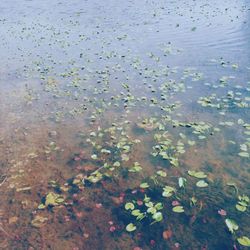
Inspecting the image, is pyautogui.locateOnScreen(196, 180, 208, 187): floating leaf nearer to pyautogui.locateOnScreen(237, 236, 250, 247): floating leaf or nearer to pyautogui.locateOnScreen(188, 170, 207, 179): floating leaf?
pyautogui.locateOnScreen(188, 170, 207, 179): floating leaf

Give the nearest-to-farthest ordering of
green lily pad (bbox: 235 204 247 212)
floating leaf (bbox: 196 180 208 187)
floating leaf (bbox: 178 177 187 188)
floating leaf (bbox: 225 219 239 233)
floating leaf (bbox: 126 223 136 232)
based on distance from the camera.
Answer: floating leaf (bbox: 225 219 239 233) → floating leaf (bbox: 126 223 136 232) → green lily pad (bbox: 235 204 247 212) → floating leaf (bbox: 178 177 187 188) → floating leaf (bbox: 196 180 208 187)

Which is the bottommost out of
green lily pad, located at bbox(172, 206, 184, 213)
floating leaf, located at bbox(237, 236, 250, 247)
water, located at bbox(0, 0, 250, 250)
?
water, located at bbox(0, 0, 250, 250)

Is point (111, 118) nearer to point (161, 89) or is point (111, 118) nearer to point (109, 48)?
point (161, 89)

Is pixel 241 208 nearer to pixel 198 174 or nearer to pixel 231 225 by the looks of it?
pixel 231 225

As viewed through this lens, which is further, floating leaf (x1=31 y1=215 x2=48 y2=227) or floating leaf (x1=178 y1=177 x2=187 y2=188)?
floating leaf (x1=178 y1=177 x2=187 y2=188)

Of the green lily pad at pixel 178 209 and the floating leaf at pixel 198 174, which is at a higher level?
the green lily pad at pixel 178 209

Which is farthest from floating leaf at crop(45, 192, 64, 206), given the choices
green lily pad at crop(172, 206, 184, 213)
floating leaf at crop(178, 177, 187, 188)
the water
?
floating leaf at crop(178, 177, 187, 188)

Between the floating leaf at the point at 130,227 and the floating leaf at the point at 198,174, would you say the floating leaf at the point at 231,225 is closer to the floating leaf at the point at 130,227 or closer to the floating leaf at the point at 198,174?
the floating leaf at the point at 198,174

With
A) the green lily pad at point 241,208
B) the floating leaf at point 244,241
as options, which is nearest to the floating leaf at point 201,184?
the green lily pad at point 241,208

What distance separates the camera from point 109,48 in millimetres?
15867

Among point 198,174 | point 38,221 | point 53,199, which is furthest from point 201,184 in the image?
point 38,221

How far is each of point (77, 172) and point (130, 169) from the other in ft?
4.20

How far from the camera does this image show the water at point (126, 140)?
5.85 meters

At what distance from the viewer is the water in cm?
585
